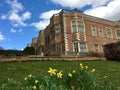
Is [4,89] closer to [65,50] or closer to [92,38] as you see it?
[65,50]

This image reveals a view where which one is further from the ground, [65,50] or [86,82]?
[65,50]

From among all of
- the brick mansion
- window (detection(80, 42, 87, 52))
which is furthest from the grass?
window (detection(80, 42, 87, 52))

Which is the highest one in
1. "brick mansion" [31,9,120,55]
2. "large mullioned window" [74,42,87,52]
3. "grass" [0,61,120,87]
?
"brick mansion" [31,9,120,55]

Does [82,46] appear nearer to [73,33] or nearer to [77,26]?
[73,33]

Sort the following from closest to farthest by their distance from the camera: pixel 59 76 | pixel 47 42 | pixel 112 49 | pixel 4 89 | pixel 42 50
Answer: pixel 4 89, pixel 59 76, pixel 112 49, pixel 47 42, pixel 42 50

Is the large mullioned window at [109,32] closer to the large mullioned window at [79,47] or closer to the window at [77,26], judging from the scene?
the window at [77,26]

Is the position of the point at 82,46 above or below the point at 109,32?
below

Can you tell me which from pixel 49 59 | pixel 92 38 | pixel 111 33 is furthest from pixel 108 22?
pixel 49 59

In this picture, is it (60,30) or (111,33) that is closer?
(60,30)

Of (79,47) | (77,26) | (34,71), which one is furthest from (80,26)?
(34,71)

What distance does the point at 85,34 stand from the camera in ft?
146

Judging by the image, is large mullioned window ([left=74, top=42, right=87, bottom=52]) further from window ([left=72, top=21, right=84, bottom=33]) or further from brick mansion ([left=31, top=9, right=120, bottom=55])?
window ([left=72, top=21, right=84, bottom=33])

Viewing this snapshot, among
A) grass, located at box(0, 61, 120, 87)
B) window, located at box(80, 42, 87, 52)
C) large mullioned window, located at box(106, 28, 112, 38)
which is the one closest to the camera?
grass, located at box(0, 61, 120, 87)

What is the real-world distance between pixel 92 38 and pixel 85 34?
7.48ft
